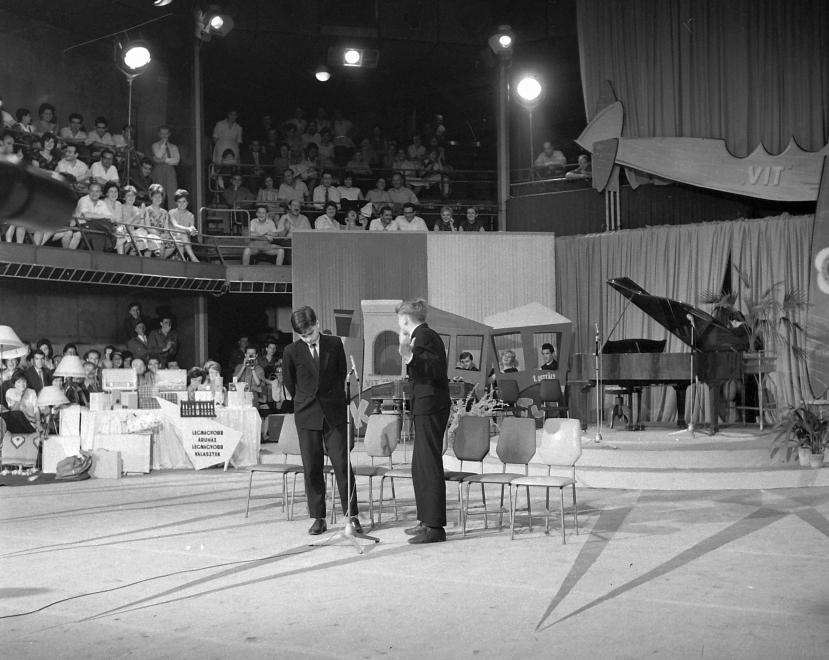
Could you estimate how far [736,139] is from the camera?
13.4 m

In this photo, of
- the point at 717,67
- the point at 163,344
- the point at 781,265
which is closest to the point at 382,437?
the point at 163,344

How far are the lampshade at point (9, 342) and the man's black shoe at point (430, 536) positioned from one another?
4.74 m

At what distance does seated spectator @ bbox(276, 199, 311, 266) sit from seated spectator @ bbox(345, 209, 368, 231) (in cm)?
61

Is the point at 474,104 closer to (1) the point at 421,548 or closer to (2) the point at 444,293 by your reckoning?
(2) the point at 444,293

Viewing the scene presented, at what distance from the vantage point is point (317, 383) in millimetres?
5914

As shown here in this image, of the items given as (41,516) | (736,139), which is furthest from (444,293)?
(41,516)

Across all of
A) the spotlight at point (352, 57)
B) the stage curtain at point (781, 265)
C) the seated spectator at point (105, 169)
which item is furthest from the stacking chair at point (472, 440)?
the spotlight at point (352, 57)

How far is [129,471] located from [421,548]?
527 centimetres

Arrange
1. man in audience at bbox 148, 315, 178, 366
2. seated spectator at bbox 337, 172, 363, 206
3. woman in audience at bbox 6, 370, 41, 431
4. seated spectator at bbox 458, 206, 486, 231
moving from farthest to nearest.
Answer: seated spectator at bbox 337, 172, 363, 206, seated spectator at bbox 458, 206, 486, 231, man in audience at bbox 148, 315, 178, 366, woman in audience at bbox 6, 370, 41, 431

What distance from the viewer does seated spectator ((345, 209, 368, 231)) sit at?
47.8 feet

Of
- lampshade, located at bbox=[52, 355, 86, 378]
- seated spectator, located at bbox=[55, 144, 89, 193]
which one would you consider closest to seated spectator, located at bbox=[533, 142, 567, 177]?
seated spectator, located at bbox=[55, 144, 89, 193]

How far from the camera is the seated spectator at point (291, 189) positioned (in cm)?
1491

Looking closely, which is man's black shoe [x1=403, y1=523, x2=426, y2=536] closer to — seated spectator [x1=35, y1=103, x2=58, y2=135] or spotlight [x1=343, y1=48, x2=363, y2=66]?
seated spectator [x1=35, y1=103, x2=58, y2=135]

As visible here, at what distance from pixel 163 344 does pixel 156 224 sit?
1727 millimetres
